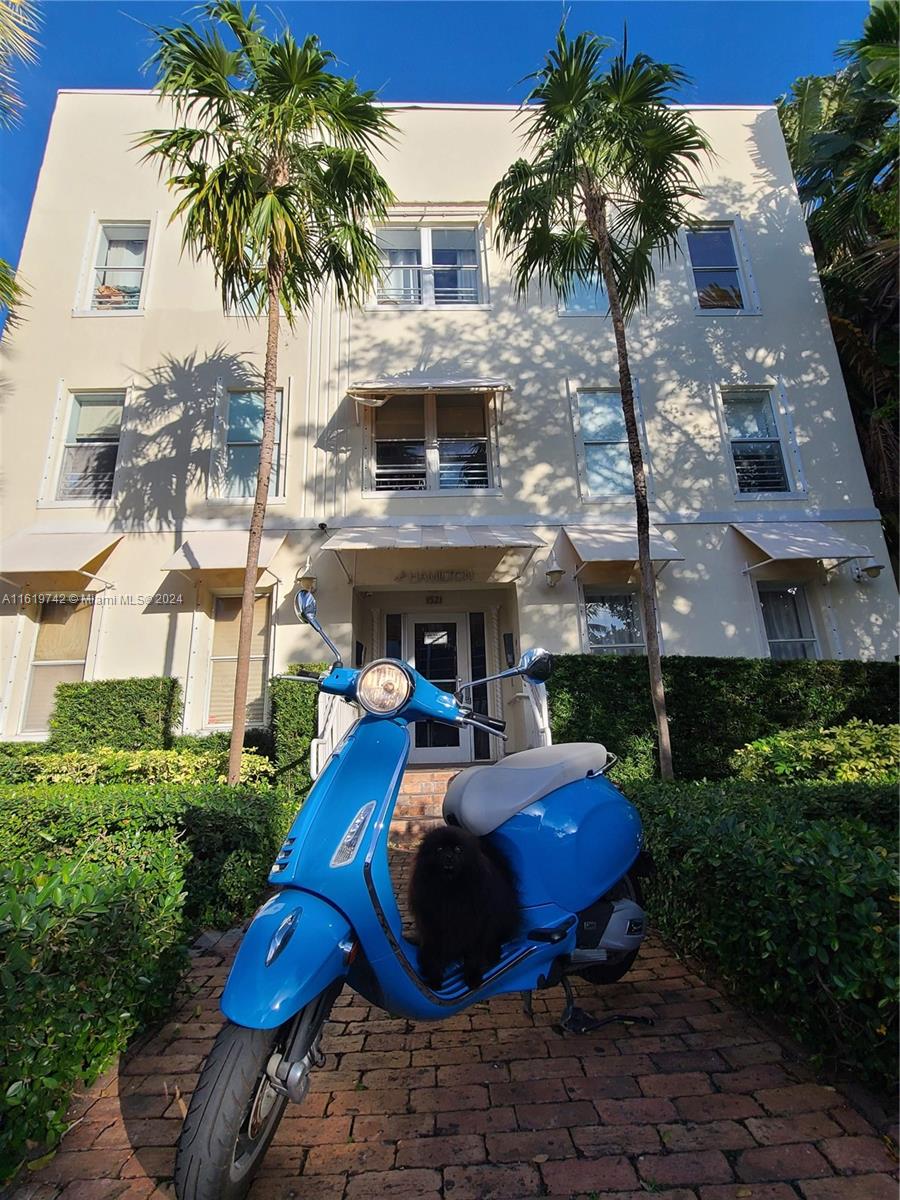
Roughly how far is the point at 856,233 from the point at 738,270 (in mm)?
1647

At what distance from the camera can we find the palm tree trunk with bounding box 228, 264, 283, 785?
5312 mm

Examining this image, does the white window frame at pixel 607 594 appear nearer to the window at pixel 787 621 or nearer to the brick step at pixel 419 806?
the window at pixel 787 621

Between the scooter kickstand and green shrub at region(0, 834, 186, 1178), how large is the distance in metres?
1.72

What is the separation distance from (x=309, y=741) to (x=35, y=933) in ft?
16.4

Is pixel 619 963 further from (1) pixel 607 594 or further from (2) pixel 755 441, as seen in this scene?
(2) pixel 755 441

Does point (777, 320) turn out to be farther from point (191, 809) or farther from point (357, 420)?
point (191, 809)

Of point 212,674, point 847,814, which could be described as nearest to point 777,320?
point 847,814

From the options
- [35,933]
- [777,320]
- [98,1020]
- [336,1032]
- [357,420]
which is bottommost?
[336,1032]

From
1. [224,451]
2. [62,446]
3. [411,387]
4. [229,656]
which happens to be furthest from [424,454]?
[62,446]

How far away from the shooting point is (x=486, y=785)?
2.49m

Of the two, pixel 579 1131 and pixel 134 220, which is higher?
pixel 134 220

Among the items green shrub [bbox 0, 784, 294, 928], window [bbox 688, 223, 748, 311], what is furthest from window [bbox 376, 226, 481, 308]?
green shrub [bbox 0, 784, 294, 928]

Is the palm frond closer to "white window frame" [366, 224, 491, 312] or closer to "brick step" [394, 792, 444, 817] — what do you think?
"white window frame" [366, 224, 491, 312]

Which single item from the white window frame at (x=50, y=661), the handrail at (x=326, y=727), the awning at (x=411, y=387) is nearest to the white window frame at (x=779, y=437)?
A: the awning at (x=411, y=387)
